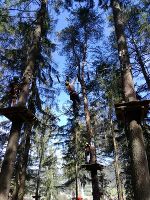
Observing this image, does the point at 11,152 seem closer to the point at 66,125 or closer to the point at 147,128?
the point at 147,128

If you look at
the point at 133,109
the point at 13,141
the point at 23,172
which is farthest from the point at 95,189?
the point at 133,109

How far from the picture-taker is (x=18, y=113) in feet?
29.0

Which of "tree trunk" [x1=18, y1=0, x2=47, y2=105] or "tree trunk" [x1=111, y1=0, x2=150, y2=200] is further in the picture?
"tree trunk" [x1=18, y1=0, x2=47, y2=105]

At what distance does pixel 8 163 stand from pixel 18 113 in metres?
1.57

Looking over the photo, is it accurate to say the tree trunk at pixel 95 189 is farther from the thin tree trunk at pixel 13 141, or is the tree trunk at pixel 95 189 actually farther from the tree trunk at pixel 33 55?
the tree trunk at pixel 33 55

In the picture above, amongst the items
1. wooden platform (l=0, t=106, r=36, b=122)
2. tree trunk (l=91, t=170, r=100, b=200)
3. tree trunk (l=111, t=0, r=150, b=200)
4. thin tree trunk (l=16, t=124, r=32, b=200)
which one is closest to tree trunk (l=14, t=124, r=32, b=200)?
thin tree trunk (l=16, t=124, r=32, b=200)

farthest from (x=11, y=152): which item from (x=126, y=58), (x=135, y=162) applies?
(x=126, y=58)

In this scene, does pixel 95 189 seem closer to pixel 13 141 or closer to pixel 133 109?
pixel 13 141

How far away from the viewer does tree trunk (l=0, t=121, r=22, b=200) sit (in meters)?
7.80

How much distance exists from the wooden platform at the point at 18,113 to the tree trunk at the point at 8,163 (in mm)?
193

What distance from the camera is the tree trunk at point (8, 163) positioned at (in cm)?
780

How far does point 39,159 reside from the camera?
29469 millimetres

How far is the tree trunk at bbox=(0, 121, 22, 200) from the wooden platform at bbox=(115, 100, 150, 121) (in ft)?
11.7

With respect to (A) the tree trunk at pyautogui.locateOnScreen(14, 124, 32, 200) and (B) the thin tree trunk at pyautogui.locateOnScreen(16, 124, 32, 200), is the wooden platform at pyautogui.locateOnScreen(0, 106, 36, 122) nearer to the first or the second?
(A) the tree trunk at pyautogui.locateOnScreen(14, 124, 32, 200)
